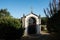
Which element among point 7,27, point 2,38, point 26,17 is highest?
point 26,17

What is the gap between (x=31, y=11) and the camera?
28781 millimetres

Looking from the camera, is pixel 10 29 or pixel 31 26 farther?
pixel 31 26

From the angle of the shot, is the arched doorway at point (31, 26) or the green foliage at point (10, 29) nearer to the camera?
the green foliage at point (10, 29)

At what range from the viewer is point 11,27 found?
18.6m

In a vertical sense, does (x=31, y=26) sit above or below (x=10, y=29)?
above

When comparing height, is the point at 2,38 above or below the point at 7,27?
below

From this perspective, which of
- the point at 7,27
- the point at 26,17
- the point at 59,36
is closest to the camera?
the point at 59,36

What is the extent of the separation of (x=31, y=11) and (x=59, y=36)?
16758 millimetres

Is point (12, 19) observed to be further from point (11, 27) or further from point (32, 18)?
point (32, 18)

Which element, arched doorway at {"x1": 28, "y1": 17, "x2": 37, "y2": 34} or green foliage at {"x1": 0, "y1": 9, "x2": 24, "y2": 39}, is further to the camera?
arched doorway at {"x1": 28, "y1": 17, "x2": 37, "y2": 34}

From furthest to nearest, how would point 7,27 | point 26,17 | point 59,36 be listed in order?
point 26,17 < point 7,27 < point 59,36

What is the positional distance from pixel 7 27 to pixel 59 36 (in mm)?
7865

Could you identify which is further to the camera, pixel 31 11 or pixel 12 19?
pixel 31 11

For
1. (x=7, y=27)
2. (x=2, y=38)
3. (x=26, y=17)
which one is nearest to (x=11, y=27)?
(x=7, y=27)
